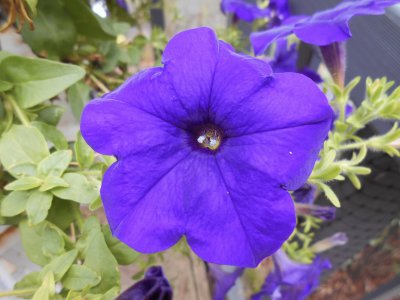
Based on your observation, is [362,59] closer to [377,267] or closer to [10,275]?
[10,275]

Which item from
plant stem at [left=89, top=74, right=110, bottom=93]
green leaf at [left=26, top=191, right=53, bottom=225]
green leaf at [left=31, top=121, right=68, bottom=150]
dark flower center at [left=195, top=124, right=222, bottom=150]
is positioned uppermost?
dark flower center at [left=195, top=124, right=222, bottom=150]

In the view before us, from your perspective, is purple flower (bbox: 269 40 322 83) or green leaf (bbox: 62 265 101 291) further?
purple flower (bbox: 269 40 322 83)

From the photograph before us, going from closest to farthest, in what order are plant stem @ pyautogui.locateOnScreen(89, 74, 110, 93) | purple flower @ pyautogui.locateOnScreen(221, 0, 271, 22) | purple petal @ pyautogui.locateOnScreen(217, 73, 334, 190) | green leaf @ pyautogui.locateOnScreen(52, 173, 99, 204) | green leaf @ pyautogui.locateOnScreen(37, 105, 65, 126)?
1. purple petal @ pyautogui.locateOnScreen(217, 73, 334, 190)
2. green leaf @ pyautogui.locateOnScreen(52, 173, 99, 204)
3. green leaf @ pyautogui.locateOnScreen(37, 105, 65, 126)
4. plant stem @ pyautogui.locateOnScreen(89, 74, 110, 93)
5. purple flower @ pyautogui.locateOnScreen(221, 0, 271, 22)

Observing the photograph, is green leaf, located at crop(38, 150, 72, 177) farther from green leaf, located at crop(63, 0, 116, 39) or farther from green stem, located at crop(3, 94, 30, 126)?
green leaf, located at crop(63, 0, 116, 39)

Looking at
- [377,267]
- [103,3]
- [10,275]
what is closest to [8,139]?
[10,275]

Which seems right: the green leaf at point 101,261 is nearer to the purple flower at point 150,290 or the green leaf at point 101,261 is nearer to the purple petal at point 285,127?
the purple flower at point 150,290

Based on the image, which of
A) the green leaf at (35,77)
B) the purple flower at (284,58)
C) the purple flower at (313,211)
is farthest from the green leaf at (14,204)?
the purple flower at (284,58)

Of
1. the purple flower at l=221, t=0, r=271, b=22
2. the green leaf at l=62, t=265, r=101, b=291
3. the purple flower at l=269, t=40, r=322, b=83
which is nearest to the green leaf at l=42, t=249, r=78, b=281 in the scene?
the green leaf at l=62, t=265, r=101, b=291
